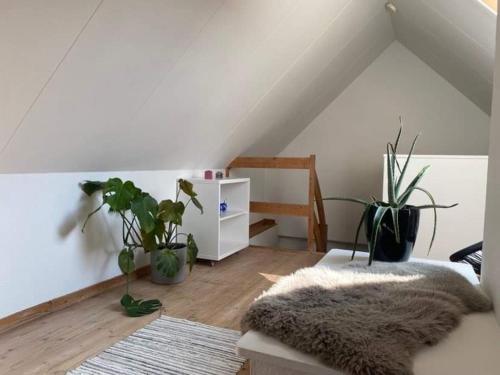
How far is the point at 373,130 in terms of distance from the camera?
14.6ft

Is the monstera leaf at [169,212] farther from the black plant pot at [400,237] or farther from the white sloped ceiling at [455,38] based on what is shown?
the white sloped ceiling at [455,38]

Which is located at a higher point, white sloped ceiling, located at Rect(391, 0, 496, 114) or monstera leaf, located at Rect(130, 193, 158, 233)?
white sloped ceiling, located at Rect(391, 0, 496, 114)

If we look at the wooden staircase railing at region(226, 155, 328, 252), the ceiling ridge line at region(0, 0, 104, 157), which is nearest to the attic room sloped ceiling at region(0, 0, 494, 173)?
the ceiling ridge line at region(0, 0, 104, 157)

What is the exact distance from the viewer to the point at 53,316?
2.09 metres

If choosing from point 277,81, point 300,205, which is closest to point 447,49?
point 277,81

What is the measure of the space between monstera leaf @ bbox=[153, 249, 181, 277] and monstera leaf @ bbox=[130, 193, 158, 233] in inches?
10.6

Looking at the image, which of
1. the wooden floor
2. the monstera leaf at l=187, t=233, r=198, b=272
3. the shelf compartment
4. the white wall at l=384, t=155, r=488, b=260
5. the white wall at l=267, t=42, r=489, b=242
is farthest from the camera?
the white wall at l=267, t=42, r=489, b=242

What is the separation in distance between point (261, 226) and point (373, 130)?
1.81 m

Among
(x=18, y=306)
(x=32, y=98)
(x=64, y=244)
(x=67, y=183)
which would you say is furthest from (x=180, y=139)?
(x=18, y=306)

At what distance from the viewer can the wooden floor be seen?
1662 mm

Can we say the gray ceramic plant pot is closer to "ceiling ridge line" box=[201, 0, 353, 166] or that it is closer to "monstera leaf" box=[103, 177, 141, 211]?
"monstera leaf" box=[103, 177, 141, 211]

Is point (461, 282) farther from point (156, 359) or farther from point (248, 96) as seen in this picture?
point (248, 96)

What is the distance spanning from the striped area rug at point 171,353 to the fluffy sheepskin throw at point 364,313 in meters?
0.84

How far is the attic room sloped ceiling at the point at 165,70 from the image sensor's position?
1469 mm
